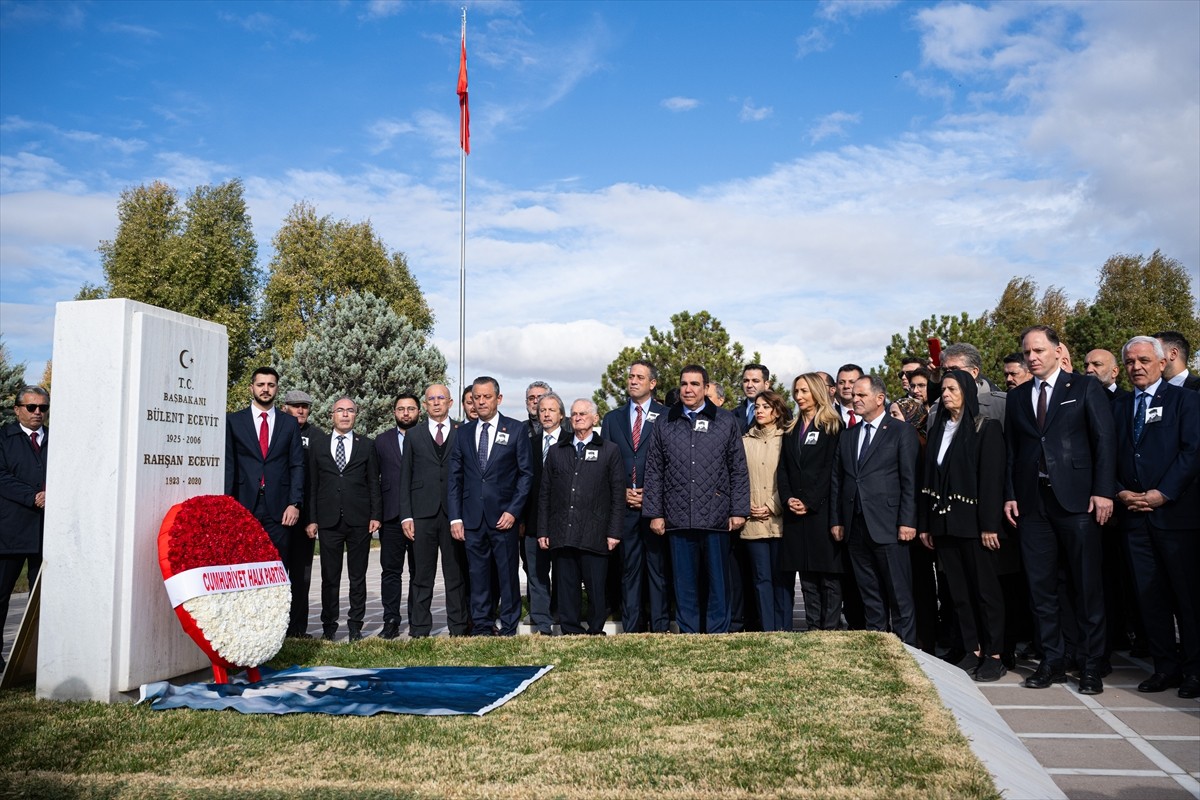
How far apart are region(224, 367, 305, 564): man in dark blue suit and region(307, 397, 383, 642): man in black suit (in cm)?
38

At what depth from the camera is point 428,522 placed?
27.7ft

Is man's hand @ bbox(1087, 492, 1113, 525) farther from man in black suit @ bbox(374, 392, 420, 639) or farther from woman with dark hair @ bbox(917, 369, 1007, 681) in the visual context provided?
man in black suit @ bbox(374, 392, 420, 639)

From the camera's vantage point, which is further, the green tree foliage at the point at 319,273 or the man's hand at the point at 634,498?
the green tree foliage at the point at 319,273

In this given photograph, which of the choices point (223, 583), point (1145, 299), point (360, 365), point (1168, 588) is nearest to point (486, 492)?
point (223, 583)

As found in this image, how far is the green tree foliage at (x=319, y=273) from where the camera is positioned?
44.6m

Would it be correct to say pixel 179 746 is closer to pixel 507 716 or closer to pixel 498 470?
pixel 507 716

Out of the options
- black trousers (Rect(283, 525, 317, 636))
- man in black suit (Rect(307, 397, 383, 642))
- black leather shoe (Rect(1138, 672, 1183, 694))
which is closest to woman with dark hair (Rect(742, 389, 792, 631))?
black leather shoe (Rect(1138, 672, 1183, 694))

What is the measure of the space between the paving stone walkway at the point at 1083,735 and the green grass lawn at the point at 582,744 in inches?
9.7

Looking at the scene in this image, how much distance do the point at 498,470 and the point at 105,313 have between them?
351 cm

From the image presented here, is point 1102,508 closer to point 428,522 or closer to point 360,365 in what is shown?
point 428,522

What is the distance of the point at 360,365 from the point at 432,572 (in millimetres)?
23955

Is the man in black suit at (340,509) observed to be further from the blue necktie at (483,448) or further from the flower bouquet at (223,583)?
the flower bouquet at (223,583)

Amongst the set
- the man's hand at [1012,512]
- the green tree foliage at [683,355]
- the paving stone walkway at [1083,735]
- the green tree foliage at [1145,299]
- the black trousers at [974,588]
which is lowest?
the paving stone walkway at [1083,735]

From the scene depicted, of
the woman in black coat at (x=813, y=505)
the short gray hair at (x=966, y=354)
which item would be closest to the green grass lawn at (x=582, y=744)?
the woman in black coat at (x=813, y=505)
